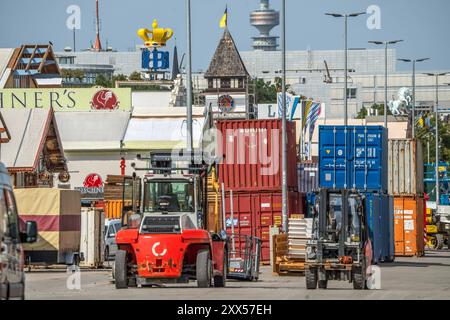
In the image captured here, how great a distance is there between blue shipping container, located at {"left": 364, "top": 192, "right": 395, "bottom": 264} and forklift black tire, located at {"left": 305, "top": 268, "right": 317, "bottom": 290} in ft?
51.3

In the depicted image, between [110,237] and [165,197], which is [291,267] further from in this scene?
[110,237]

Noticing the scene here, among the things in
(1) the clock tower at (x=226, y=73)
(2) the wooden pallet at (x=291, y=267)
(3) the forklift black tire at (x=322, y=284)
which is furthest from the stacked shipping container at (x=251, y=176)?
(1) the clock tower at (x=226, y=73)

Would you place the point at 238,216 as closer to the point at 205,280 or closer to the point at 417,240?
the point at 417,240

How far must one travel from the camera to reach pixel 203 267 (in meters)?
29.8

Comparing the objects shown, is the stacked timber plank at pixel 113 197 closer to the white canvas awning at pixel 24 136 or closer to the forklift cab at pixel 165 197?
the white canvas awning at pixel 24 136

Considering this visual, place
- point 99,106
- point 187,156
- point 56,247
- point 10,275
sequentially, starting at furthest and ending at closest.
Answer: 1. point 99,106
2. point 56,247
3. point 187,156
4. point 10,275

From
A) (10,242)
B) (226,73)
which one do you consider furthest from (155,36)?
(10,242)

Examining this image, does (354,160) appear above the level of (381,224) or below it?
above

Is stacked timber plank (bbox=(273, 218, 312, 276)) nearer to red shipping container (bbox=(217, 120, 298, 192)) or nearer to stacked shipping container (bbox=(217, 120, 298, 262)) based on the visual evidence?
stacked shipping container (bbox=(217, 120, 298, 262))

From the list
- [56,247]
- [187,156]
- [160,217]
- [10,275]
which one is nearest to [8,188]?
[10,275]

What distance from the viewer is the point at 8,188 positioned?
20156mm

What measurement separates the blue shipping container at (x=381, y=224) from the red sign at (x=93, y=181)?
24136mm

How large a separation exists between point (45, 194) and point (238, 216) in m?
7.48

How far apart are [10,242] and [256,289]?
12119mm
